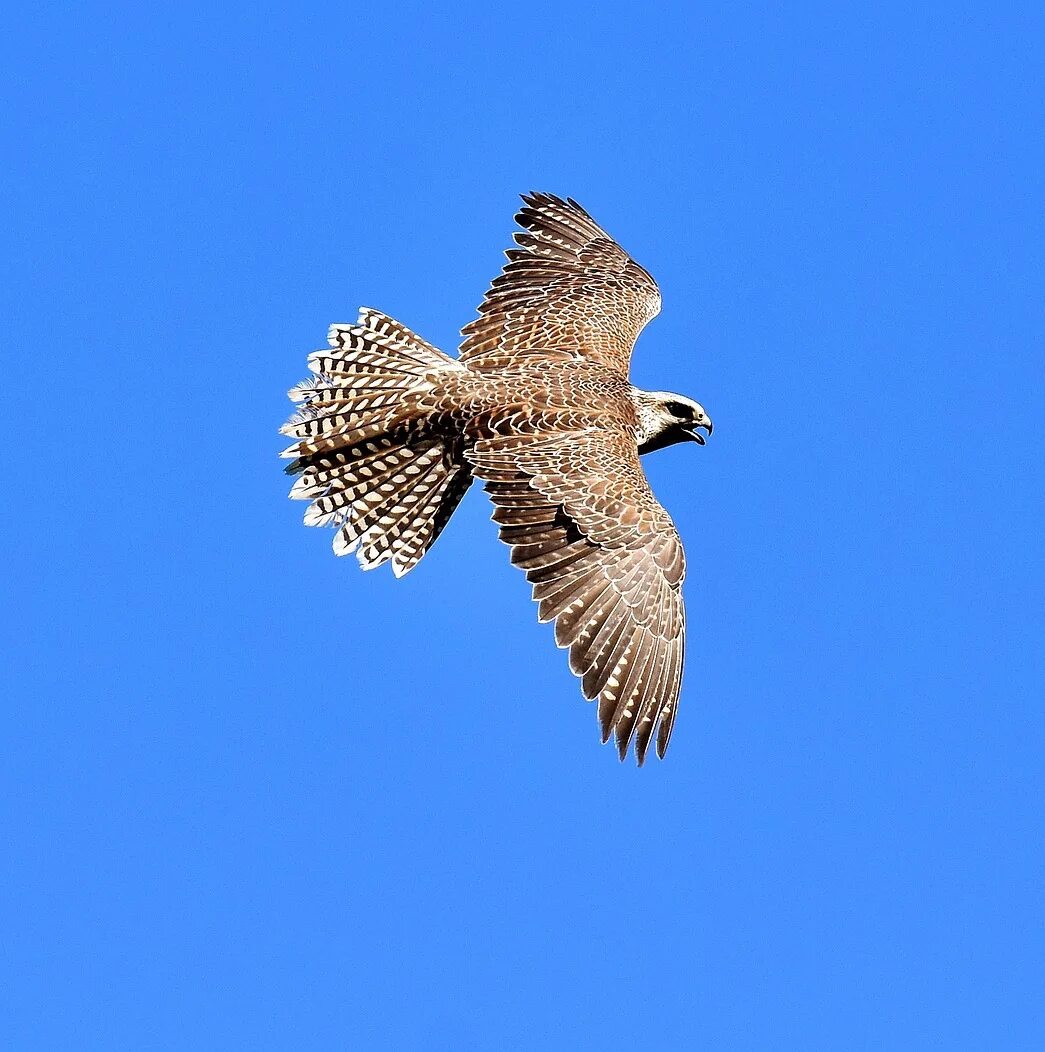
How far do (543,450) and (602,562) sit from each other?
4.97 ft

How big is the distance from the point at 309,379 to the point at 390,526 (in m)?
1.62

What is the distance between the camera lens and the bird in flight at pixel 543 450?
14227 millimetres

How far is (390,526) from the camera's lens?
1678 centimetres

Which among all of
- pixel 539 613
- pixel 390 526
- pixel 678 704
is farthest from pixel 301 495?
pixel 678 704

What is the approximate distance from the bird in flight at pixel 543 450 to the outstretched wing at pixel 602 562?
0.05 feet

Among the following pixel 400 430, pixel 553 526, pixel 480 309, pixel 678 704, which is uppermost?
pixel 480 309

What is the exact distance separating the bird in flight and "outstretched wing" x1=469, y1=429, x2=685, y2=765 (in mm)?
14

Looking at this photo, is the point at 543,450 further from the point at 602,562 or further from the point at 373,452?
the point at 373,452

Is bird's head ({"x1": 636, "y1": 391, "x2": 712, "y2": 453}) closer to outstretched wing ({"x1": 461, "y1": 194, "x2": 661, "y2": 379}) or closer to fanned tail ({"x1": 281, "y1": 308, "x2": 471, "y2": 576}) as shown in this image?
outstretched wing ({"x1": 461, "y1": 194, "x2": 661, "y2": 379})

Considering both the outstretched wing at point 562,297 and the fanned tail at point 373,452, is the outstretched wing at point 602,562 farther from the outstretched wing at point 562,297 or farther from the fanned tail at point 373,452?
the outstretched wing at point 562,297

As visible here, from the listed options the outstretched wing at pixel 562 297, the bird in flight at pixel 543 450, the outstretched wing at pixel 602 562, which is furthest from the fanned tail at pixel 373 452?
the outstretched wing at pixel 562 297

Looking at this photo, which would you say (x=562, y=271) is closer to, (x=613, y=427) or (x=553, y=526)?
(x=613, y=427)

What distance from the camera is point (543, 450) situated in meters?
15.7

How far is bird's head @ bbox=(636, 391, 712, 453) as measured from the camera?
17.5 metres
